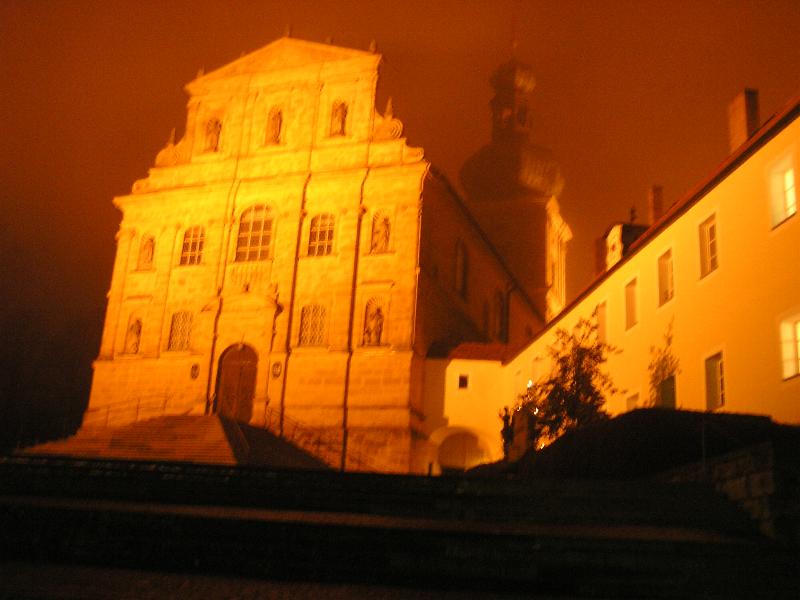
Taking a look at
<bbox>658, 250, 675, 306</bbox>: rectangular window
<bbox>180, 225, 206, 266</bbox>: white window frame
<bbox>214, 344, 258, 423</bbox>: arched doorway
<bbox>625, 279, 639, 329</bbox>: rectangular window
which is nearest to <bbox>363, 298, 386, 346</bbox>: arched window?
<bbox>214, 344, 258, 423</bbox>: arched doorway

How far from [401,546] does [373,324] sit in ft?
84.3

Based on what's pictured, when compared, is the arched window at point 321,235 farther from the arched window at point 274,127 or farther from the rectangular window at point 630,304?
the rectangular window at point 630,304

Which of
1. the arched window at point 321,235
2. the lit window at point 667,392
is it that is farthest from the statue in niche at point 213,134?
the lit window at point 667,392

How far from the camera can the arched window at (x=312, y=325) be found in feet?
120

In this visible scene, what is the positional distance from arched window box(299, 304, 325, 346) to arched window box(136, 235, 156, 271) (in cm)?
743

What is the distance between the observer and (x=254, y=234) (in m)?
39.2

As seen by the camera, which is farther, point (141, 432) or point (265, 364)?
point (265, 364)

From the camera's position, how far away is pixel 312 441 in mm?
35094

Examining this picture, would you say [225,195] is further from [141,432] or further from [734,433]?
[734,433]

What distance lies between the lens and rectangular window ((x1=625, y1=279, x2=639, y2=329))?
25.8 meters

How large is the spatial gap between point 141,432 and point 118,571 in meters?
20.4

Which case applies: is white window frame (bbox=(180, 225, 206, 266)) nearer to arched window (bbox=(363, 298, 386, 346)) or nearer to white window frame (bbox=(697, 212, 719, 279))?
arched window (bbox=(363, 298, 386, 346))

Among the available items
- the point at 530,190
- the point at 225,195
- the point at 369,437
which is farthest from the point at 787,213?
the point at 530,190

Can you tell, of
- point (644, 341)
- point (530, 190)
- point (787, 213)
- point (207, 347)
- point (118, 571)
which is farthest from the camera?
point (530, 190)
